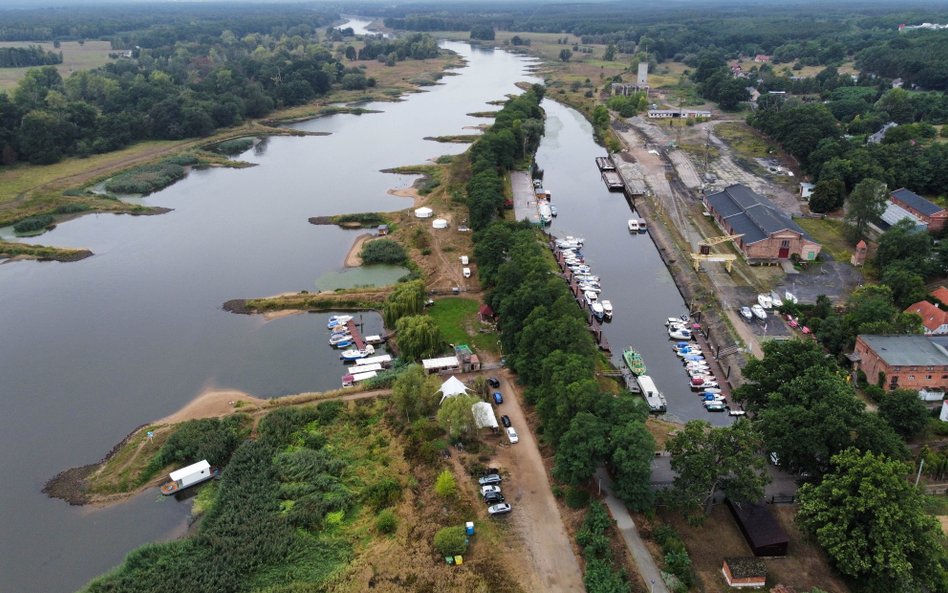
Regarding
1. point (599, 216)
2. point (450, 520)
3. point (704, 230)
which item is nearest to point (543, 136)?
point (599, 216)

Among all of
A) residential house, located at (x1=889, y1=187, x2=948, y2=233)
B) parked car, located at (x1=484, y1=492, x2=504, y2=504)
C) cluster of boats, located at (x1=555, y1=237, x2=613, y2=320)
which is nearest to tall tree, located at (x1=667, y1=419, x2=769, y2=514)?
parked car, located at (x1=484, y1=492, x2=504, y2=504)

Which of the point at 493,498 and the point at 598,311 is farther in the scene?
the point at 598,311

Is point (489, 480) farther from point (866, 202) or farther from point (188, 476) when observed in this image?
point (866, 202)

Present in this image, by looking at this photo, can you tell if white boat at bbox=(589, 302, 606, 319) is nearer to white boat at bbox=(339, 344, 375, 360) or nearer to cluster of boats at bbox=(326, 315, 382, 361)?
cluster of boats at bbox=(326, 315, 382, 361)

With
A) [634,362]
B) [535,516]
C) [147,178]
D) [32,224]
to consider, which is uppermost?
[535,516]

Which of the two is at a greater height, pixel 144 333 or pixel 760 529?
pixel 760 529

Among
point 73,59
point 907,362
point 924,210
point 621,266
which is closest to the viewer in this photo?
point 907,362

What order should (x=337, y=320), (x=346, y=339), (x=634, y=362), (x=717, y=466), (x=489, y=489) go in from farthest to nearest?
(x=337, y=320)
(x=346, y=339)
(x=634, y=362)
(x=489, y=489)
(x=717, y=466)

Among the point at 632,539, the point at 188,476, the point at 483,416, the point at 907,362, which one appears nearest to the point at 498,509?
the point at 632,539
